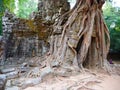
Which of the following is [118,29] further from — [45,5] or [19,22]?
[19,22]

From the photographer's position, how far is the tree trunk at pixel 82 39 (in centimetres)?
607

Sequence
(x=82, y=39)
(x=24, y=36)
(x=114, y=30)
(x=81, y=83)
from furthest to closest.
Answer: (x=114, y=30)
(x=24, y=36)
(x=82, y=39)
(x=81, y=83)

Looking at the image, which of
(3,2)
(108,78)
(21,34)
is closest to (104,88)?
(108,78)

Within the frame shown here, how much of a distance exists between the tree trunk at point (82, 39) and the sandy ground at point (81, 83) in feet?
2.10

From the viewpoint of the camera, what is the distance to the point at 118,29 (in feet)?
38.5

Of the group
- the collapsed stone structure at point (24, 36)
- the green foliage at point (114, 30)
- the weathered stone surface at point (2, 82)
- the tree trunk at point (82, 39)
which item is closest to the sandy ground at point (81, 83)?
the weathered stone surface at point (2, 82)

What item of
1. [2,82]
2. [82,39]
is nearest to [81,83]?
[2,82]

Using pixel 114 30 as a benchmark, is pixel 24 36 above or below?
below

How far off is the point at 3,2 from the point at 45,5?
4679 millimetres

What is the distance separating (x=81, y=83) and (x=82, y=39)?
1785 millimetres

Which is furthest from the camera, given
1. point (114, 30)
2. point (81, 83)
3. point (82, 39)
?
point (114, 30)

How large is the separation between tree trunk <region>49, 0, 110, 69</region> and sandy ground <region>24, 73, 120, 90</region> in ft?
2.10

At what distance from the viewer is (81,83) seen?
4.89m

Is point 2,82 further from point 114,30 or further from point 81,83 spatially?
point 114,30
